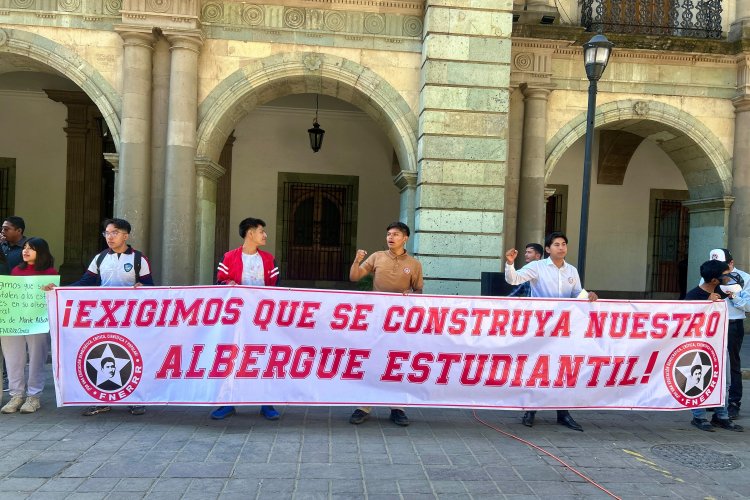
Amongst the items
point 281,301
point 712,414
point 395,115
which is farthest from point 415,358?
point 395,115

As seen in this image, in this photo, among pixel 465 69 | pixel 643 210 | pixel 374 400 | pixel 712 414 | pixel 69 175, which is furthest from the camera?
pixel 643 210

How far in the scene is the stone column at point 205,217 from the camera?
9.55 metres

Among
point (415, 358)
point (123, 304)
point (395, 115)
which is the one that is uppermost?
point (395, 115)

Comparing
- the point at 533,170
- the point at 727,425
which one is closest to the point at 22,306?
the point at 727,425

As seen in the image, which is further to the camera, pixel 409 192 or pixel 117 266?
pixel 409 192

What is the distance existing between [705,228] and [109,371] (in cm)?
1106

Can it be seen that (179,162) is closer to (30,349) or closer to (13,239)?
(13,239)

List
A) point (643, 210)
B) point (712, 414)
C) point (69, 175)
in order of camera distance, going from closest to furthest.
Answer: point (712, 414) < point (69, 175) < point (643, 210)

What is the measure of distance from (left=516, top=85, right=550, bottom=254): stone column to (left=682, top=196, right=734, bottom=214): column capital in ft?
11.8

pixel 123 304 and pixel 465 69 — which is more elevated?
pixel 465 69

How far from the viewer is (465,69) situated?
9297 millimetres

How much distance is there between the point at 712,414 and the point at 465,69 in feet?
18.8

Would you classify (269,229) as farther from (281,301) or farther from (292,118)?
(281,301)

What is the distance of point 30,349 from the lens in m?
5.73
